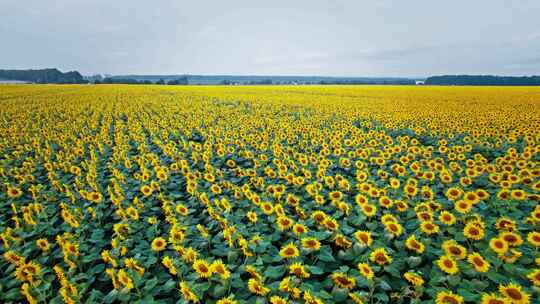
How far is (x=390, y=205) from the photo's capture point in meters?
3.98

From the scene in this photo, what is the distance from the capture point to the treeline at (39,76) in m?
81.4

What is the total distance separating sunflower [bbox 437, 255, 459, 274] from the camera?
264 cm

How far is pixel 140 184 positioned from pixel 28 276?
9.17ft

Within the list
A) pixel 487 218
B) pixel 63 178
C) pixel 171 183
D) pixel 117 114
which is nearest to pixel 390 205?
pixel 487 218

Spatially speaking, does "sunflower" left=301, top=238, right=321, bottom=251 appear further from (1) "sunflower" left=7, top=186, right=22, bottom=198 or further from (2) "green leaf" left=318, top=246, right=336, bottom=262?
(1) "sunflower" left=7, top=186, right=22, bottom=198

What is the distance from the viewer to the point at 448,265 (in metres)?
2.71

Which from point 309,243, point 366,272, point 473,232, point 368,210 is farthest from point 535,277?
point 309,243

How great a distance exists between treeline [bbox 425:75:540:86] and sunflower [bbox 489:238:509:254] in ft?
281

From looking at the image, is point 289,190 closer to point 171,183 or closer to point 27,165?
point 171,183

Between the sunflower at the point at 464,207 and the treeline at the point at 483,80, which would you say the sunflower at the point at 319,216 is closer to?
the sunflower at the point at 464,207

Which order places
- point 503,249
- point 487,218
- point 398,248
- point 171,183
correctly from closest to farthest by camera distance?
point 503,249
point 398,248
point 487,218
point 171,183

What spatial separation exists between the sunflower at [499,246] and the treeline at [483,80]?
281 feet

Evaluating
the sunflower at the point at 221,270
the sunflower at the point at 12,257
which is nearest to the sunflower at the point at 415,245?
the sunflower at the point at 221,270

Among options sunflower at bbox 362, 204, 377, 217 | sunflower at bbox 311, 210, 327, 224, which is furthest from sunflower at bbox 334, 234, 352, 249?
sunflower at bbox 362, 204, 377, 217
